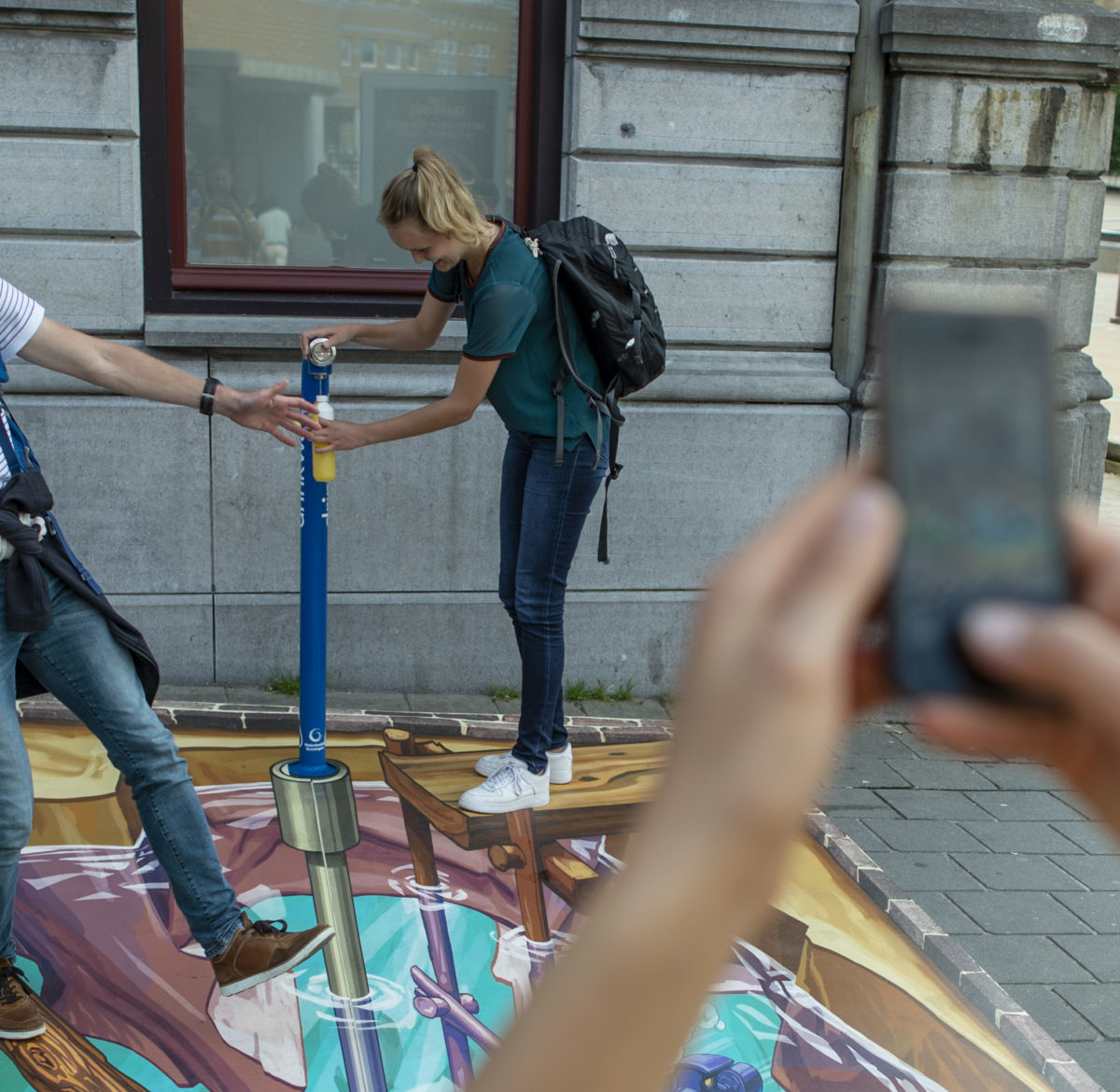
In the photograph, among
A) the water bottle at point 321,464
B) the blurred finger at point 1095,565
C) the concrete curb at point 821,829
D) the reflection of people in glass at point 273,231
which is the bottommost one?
the concrete curb at point 821,829

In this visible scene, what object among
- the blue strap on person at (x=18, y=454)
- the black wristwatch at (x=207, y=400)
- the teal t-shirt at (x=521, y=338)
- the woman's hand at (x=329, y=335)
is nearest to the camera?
the blue strap on person at (x=18, y=454)

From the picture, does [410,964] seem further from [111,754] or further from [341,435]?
[341,435]

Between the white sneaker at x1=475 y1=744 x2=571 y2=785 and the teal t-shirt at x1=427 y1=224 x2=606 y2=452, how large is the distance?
115cm

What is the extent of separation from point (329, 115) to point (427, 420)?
8.09 feet

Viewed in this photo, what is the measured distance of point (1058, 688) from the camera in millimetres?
598

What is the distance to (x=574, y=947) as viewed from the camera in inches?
22.3

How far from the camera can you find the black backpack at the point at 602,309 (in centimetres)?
386

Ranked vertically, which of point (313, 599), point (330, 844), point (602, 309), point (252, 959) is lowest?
point (330, 844)

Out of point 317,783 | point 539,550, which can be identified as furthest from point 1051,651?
point 317,783

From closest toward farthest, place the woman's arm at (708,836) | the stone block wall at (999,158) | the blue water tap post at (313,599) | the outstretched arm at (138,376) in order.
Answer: the woman's arm at (708,836), the outstretched arm at (138,376), the blue water tap post at (313,599), the stone block wall at (999,158)

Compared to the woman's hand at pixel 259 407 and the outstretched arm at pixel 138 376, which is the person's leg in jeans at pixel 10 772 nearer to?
the outstretched arm at pixel 138 376

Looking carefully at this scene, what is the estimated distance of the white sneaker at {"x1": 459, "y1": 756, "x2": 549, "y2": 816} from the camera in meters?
4.16

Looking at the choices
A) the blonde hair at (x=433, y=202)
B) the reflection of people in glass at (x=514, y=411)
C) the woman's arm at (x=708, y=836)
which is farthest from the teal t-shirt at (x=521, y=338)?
the woman's arm at (x=708, y=836)

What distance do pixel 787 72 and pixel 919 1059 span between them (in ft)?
13.4
